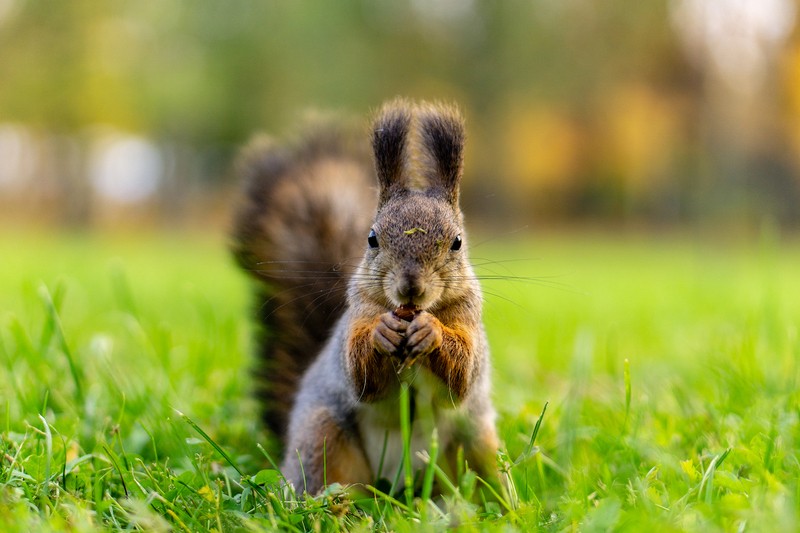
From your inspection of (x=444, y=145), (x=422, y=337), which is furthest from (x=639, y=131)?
(x=422, y=337)

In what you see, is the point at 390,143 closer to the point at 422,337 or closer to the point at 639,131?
the point at 422,337

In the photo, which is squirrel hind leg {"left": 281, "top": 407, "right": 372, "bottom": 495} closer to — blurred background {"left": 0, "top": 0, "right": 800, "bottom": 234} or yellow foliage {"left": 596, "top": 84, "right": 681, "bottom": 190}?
blurred background {"left": 0, "top": 0, "right": 800, "bottom": 234}

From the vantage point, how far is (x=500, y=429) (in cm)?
211

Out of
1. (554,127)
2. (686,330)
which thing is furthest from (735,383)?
(554,127)

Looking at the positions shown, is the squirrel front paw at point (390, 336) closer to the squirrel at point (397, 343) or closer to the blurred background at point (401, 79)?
the squirrel at point (397, 343)

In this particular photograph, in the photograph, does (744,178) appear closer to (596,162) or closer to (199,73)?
(596,162)

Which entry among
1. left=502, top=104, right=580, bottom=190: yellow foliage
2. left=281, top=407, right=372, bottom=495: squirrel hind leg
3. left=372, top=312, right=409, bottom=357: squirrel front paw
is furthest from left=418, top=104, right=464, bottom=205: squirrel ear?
left=502, top=104, right=580, bottom=190: yellow foliage

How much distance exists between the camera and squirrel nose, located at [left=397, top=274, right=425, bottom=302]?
1.64 meters

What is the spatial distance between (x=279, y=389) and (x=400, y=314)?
719mm

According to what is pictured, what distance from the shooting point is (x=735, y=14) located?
26.2 ft

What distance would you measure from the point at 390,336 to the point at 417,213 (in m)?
0.34

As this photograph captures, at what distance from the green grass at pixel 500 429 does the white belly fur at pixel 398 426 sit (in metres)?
0.09

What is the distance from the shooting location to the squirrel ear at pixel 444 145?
6.05 feet

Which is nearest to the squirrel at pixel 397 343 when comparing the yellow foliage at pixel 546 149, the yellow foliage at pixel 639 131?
the yellow foliage at pixel 639 131
